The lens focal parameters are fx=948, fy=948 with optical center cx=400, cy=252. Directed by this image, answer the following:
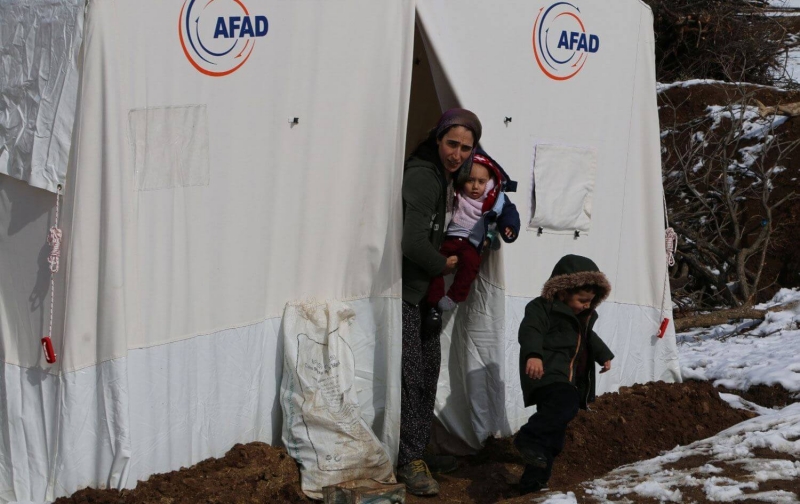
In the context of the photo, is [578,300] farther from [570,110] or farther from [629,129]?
[629,129]

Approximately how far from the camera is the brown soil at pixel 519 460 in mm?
4176

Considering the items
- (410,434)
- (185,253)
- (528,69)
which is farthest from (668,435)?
(185,253)

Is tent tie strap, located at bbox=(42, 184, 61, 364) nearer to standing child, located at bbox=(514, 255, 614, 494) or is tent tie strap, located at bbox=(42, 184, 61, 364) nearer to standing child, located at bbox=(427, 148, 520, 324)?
standing child, located at bbox=(427, 148, 520, 324)

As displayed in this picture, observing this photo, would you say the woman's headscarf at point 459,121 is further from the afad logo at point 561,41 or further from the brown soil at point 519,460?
the brown soil at point 519,460

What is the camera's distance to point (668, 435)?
217 inches

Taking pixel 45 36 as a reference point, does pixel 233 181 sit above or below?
below

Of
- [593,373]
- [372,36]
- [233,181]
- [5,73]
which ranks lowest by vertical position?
[593,373]

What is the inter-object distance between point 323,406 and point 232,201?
42.5 inches

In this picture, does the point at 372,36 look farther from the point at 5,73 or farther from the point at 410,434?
the point at 410,434

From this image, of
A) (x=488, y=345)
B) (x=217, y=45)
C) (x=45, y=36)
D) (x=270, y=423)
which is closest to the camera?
(x=45, y=36)

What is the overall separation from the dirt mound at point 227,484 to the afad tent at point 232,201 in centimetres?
8

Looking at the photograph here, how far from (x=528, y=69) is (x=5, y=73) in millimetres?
2744

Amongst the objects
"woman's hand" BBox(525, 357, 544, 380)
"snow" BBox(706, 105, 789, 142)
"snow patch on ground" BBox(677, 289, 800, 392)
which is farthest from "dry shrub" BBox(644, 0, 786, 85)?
"woman's hand" BBox(525, 357, 544, 380)

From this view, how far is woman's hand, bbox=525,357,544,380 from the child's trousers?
18cm
